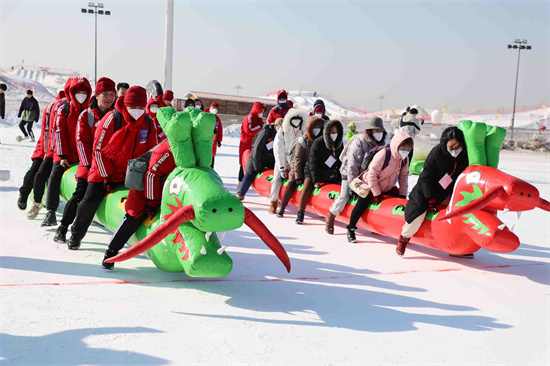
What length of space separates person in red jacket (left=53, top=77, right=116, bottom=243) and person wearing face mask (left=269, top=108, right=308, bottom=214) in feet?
9.46

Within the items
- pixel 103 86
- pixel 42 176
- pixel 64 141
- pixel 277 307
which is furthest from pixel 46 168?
pixel 277 307

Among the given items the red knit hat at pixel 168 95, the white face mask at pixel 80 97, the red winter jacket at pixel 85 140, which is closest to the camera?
the red winter jacket at pixel 85 140

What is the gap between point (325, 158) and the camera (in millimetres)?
7141

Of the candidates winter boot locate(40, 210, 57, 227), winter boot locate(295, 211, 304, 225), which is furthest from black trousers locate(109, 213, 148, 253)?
winter boot locate(295, 211, 304, 225)

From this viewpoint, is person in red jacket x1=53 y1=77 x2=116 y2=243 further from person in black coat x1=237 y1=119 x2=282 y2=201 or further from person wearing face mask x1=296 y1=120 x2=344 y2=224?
person in black coat x1=237 y1=119 x2=282 y2=201

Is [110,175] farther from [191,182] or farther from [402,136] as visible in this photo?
[402,136]

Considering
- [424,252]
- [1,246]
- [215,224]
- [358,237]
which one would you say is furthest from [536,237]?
[1,246]

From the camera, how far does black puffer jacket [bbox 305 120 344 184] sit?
696 centimetres

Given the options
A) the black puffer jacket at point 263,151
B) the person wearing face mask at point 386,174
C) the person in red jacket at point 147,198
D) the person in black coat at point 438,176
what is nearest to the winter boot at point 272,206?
the black puffer jacket at point 263,151

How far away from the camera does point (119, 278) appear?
4.34 m

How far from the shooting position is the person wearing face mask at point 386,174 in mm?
5793

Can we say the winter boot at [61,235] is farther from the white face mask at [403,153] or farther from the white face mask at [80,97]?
the white face mask at [403,153]

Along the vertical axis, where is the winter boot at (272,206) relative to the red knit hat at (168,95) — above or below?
below

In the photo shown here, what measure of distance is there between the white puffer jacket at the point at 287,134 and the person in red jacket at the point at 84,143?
2875 millimetres
